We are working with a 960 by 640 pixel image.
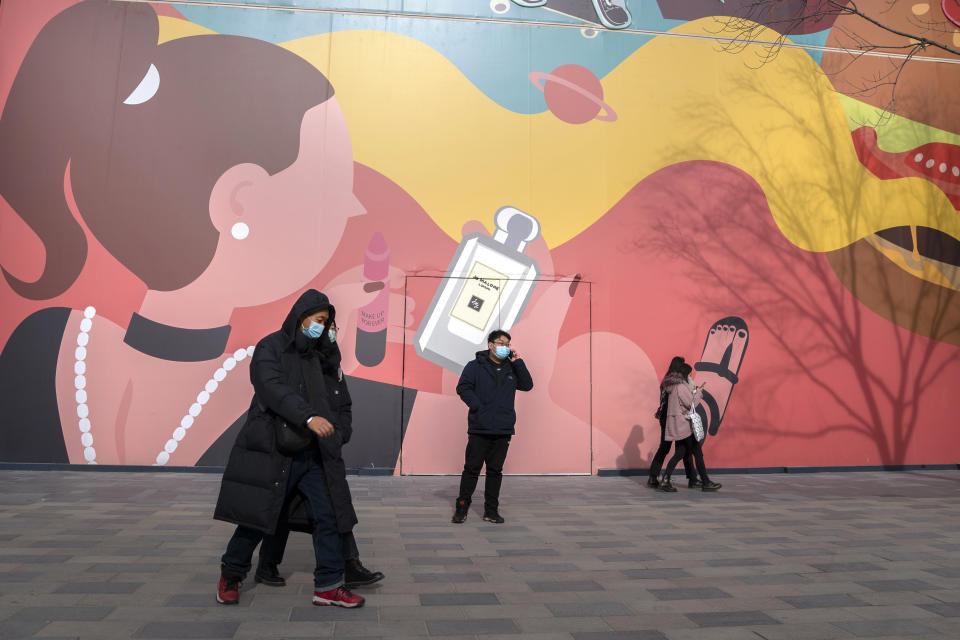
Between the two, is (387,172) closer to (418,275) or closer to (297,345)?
(418,275)

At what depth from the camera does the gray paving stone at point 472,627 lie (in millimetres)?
3426

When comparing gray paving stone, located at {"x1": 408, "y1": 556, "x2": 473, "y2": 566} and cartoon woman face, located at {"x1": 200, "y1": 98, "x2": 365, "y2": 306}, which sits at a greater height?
cartoon woman face, located at {"x1": 200, "y1": 98, "x2": 365, "y2": 306}

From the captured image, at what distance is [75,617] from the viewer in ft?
11.6

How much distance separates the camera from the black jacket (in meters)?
6.47

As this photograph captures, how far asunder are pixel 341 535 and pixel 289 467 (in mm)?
574

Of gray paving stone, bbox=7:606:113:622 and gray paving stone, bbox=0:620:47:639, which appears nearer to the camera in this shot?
gray paving stone, bbox=0:620:47:639

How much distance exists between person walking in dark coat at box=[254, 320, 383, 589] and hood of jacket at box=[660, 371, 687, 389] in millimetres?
5459

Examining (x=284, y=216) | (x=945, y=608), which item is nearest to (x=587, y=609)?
(x=945, y=608)

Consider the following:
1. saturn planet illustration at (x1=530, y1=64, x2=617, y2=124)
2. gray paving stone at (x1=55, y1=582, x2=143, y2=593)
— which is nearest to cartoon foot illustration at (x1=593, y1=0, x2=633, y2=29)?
saturn planet illustration at (x1=530, y1=64, x2=617, y2=124)

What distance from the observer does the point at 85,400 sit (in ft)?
29.8

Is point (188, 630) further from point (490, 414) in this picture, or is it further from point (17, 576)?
point (490, 414)

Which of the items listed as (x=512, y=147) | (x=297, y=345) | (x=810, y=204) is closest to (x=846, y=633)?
(x=297, y=345)

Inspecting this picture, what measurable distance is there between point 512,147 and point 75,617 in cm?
819

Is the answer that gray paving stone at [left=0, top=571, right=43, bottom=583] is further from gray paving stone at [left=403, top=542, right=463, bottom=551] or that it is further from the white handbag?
the white handbag
